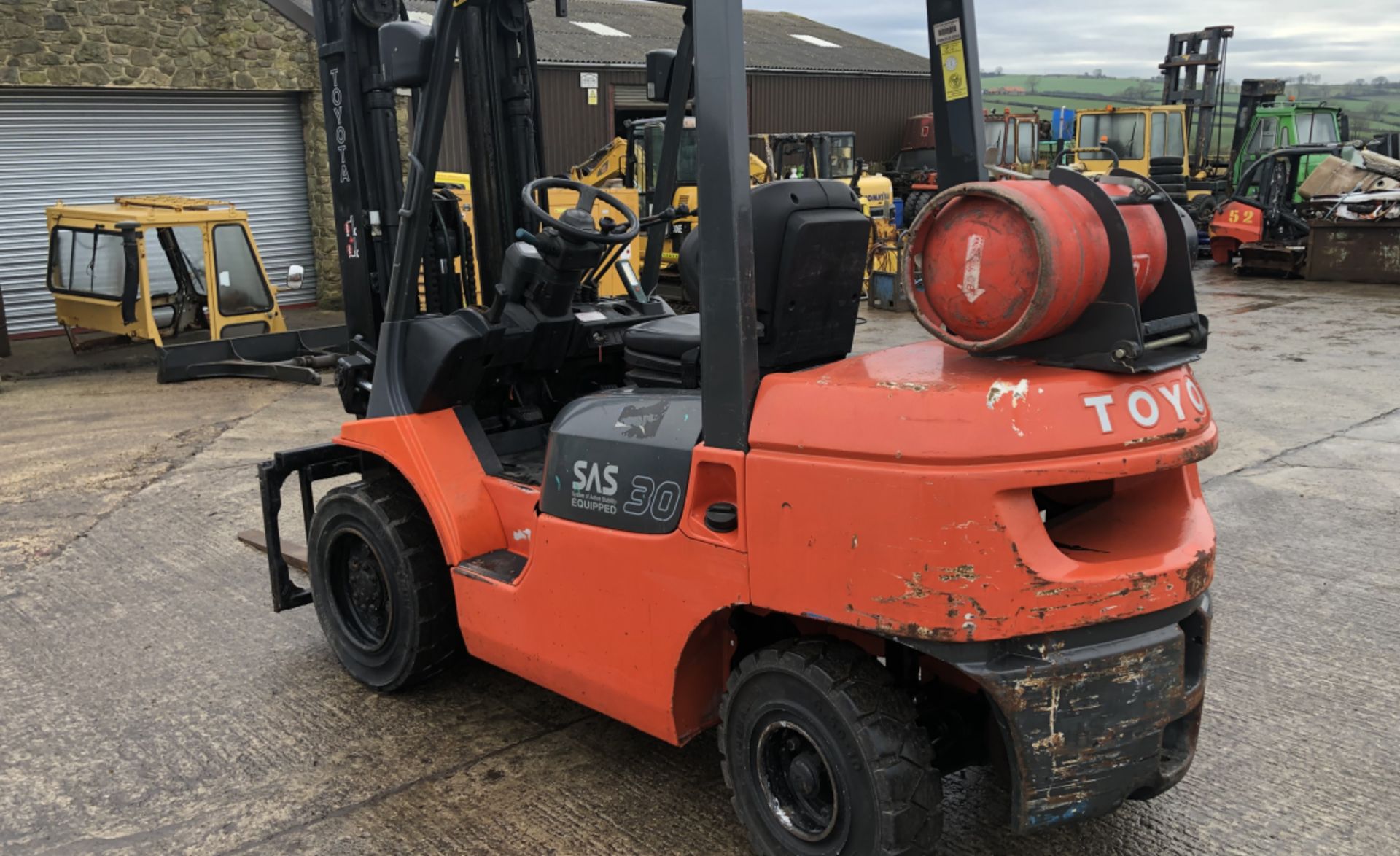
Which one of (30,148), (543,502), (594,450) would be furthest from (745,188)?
(30,148)

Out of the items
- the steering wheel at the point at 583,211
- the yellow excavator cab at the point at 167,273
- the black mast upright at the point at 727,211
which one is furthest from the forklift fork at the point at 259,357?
the black mast upright at the point at 727,211

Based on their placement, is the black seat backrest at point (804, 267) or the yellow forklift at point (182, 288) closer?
the black seat backrest at point (804, 267)

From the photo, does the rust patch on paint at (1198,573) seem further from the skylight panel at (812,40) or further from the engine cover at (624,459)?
the skylight panel at (812,40)

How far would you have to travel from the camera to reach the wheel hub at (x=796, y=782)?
2.89 metres

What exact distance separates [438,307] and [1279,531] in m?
4.34

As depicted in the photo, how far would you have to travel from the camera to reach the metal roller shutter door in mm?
13797

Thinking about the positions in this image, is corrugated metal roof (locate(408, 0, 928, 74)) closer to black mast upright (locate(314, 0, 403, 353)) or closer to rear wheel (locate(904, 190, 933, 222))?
rear wheel (locate(904, 190, 933, 222))

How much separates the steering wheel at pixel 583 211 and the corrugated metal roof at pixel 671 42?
50.9 feet

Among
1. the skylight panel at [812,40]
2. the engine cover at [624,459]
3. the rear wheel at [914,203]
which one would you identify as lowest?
the engine cover at [624,459]

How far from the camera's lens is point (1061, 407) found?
8.33 ft

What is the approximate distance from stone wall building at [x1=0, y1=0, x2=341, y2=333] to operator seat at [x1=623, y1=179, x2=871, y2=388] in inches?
518

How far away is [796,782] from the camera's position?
2945mm

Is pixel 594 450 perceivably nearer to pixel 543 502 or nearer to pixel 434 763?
pixel 543 502

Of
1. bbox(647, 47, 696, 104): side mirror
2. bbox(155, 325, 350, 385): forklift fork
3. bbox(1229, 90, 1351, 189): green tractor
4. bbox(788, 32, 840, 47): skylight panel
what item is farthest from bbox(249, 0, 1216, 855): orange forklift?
bbox(788, 32, 840, 47): skylight panel
